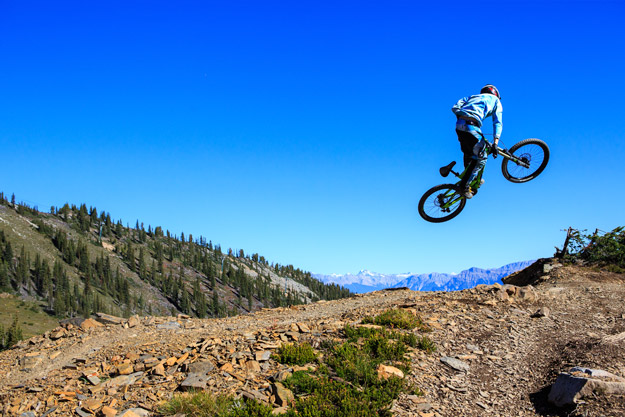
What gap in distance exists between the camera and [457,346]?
13.3m

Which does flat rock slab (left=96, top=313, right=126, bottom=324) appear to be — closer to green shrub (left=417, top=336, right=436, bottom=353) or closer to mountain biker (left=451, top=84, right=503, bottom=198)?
green shrub (left=417, top=336, right=436, bottom=353)

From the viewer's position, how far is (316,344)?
12.9 meters

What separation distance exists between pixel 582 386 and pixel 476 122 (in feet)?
25.1

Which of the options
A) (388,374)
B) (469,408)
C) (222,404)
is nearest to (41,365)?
(222,404)

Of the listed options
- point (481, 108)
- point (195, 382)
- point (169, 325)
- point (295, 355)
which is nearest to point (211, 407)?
point (195, 382)

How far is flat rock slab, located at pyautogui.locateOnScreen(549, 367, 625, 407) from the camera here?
32.4ft

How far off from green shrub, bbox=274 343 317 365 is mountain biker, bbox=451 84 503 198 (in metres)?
7.72

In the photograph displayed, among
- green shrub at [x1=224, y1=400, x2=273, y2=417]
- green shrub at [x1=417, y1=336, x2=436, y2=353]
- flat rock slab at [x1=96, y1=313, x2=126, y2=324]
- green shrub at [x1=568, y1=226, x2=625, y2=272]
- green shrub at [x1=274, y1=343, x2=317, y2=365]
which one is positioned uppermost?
green shrub at [x1=568, y1=226, x2=625, y2=272]

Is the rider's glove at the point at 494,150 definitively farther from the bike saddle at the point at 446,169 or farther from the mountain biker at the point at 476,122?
the bike saddle at the point at 446,169

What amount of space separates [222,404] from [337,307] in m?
12.1

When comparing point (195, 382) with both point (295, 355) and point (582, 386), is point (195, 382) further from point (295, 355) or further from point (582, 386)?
point (582, 386)

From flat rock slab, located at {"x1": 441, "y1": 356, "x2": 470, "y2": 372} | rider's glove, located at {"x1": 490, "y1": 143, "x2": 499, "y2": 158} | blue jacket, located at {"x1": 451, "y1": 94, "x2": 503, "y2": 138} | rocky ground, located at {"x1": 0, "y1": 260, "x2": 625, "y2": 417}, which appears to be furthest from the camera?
rider's glove, located at {"x1": 490, "y1": 143, "x2": 499, "y2": 158}

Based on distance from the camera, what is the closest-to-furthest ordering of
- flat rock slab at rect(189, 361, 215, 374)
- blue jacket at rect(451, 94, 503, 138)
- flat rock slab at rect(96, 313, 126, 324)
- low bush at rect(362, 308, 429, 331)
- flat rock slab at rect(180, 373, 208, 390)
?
flat rock slab at rect(180, 373, 208, 390)
flat rock slab at rect(189, 361, 215, 374)
blue jacket at rect(451, 94, 503, 138)
low bush at rect(362, 308, 429, 331)
flat rock slab at rect(96, 313, 126, 324)

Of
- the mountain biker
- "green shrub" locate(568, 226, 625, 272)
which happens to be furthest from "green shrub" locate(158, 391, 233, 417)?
"green shrub" locate(568, 226, 625, 272)
